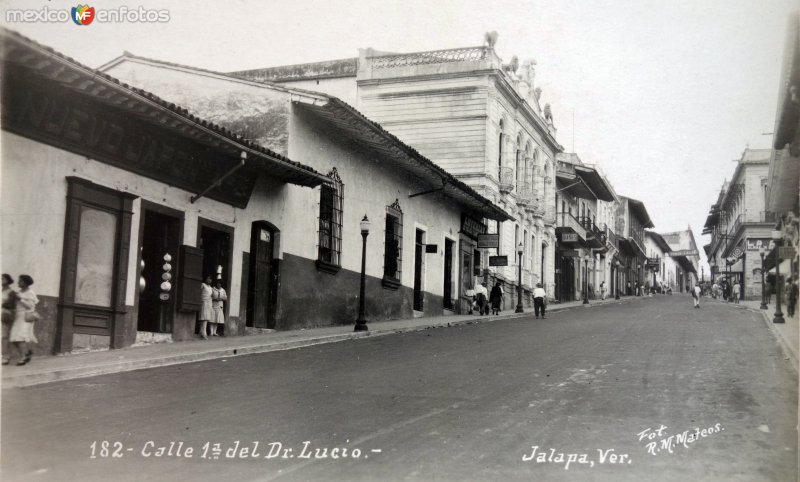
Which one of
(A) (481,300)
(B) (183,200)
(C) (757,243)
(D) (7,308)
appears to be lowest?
(D) (7,308)

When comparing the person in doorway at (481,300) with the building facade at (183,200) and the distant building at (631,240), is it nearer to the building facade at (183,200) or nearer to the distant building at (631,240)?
the building facade at (183,200)

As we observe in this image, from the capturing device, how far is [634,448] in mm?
5859

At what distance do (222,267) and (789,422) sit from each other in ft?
35.3

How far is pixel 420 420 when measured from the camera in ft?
22.6

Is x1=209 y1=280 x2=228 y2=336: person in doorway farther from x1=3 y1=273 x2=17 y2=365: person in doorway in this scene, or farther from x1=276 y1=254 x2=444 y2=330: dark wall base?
x1=3 y1=273 x2=17 y2=365: person in doorway

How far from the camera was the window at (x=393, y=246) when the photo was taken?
878 inches

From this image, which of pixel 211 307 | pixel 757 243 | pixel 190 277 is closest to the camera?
pixel 190 277

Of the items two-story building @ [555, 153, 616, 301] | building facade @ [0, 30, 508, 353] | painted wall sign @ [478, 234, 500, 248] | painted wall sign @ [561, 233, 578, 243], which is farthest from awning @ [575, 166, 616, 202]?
building facade @ [0, 30, 508, 353]

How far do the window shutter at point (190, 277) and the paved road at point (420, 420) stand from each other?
2.81 meters

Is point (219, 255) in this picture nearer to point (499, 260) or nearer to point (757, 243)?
point (499, 260)

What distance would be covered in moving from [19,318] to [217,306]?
5.61 m

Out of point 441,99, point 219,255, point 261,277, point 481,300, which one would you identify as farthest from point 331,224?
point 441,99

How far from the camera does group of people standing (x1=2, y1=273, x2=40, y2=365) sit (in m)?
9.23

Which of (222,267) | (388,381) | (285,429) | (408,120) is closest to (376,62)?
(408,120)
